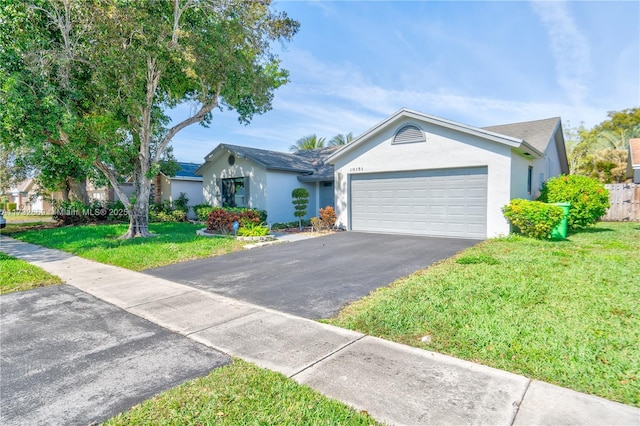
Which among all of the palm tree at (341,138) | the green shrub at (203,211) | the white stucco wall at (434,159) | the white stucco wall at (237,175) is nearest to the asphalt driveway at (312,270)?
the white stucco wall at (434,159)

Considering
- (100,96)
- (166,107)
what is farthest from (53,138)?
(166,107)

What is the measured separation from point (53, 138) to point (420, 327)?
1325 cm

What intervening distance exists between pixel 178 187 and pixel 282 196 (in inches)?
348

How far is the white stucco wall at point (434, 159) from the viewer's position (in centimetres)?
1086

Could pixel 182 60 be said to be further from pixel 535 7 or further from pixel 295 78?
pixel 535 7

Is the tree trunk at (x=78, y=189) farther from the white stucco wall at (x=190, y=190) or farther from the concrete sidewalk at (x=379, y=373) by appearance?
the concrete sidewalk at (x=379, y=373)

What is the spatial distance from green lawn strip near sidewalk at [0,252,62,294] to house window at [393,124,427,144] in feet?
36.8

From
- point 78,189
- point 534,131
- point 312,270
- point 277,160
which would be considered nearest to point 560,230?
point 534,131

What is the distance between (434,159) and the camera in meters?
12.0

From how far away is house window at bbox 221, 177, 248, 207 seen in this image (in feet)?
58.4

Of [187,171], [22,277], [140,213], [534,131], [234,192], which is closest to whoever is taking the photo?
[22,277]

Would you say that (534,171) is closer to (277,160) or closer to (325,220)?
(325,220)

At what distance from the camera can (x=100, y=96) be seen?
12242 mm

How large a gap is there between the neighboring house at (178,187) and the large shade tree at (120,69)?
25.0 ft
